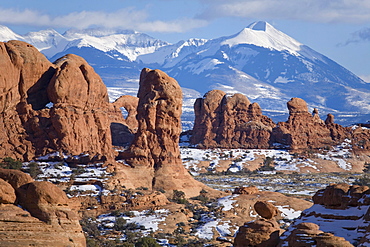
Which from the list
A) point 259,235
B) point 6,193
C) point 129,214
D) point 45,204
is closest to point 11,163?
point 129,214

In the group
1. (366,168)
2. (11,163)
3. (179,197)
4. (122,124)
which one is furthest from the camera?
(366,168)

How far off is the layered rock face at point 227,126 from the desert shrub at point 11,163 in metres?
68.2

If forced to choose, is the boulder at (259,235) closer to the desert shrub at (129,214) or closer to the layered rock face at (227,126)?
the desert shrub at (129,214)

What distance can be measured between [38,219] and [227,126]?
108 m

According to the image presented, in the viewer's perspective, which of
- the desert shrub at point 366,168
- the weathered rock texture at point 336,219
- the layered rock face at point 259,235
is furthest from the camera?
the desert shrub at point 366,168

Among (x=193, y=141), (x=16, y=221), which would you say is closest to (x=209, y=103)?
(x=193, y=141)

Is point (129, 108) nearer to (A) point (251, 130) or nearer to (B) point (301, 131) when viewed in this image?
(A) point (251, 130)

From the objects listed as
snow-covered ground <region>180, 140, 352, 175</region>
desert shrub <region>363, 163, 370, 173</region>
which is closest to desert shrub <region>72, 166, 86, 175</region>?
snow-covered ground <region>180, 140, 352, 175</region>

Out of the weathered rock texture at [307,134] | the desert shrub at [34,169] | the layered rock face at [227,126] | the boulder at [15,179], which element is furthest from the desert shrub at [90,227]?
the weathered rock texture at [307,134]

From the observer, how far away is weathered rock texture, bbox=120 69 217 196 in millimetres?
80688

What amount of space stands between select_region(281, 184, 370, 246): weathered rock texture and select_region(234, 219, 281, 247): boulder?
1.23 metres

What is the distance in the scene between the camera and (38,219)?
32.6 m

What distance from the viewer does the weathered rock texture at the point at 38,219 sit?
3178 cm

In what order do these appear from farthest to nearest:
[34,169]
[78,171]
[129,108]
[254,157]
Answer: [129,108], [254,157], [78,171], [34,169]
